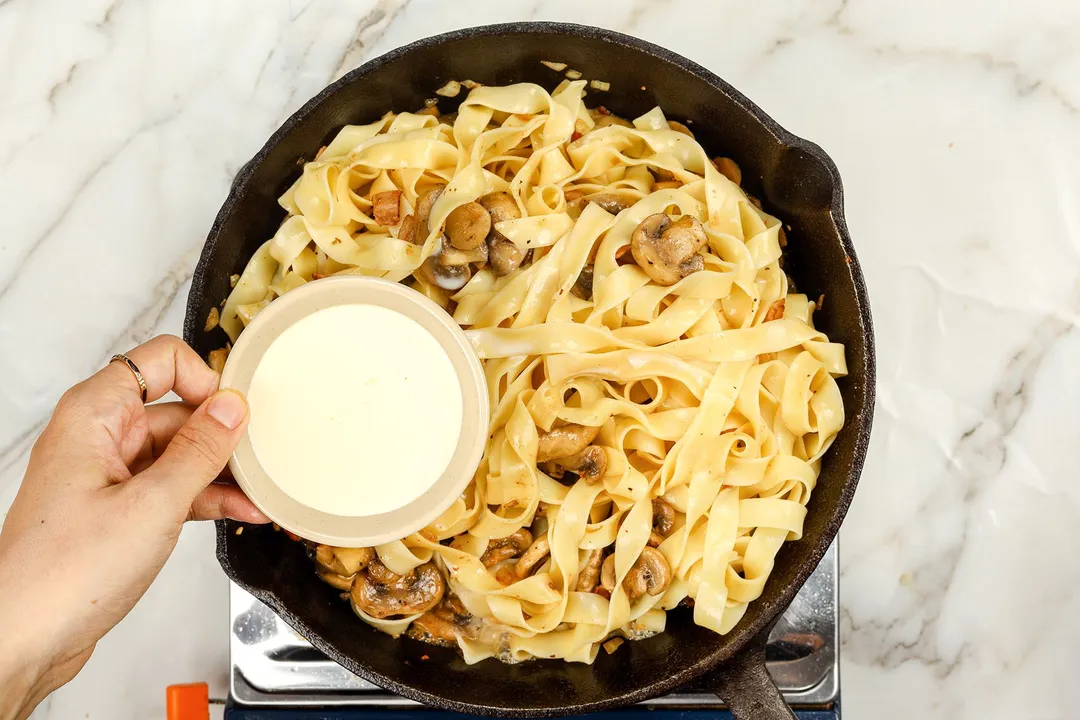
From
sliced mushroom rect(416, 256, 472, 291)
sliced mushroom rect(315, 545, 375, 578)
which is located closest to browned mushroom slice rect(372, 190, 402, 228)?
sliced mushroom rect(416, 256, 472, 291)

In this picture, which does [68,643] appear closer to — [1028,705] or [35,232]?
[35,232]

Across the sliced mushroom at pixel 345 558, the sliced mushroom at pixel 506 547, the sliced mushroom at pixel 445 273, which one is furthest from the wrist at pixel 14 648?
the sliced mushroom at pixel 445 273

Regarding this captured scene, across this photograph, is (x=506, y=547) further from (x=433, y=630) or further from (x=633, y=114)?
(x=633, y=114)

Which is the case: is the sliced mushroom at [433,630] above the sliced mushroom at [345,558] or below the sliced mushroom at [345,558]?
below

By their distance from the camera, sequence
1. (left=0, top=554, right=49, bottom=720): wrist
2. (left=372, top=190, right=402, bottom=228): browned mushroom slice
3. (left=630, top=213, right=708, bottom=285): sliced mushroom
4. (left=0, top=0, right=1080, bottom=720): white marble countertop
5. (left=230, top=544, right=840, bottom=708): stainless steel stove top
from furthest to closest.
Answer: (left=0, top=0, right=1080, bottom=720): white marble countertop, (left=230, top=544, right=840, bottom=708): stainless steel stove top, (left=372, top=190, right=402, bottom=228): browned mushroom slice, (left=630, top=213, right=708, bottom=285): sliced mushroom, (left=0, top=554, right=49, bottom=720): wrist

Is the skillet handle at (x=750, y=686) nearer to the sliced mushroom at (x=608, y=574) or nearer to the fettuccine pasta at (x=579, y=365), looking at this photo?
the fettuccine pasta at (x=579, y=365)

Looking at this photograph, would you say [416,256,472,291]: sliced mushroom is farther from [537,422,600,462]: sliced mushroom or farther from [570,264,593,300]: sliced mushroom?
[537,422,600,462]: sliced mushroom

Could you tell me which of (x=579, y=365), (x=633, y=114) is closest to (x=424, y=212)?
(x=579, y=365)
